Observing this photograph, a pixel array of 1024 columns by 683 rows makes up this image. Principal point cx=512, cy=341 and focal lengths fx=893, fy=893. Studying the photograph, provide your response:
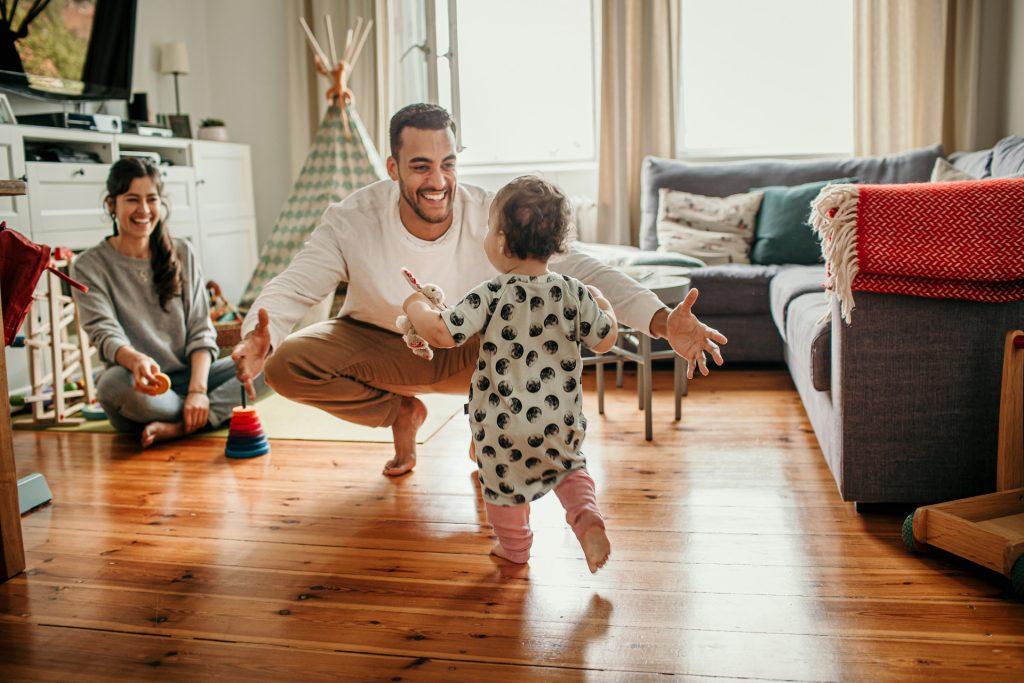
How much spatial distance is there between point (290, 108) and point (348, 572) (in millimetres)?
4067

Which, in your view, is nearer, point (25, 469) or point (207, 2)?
point (25, 469)

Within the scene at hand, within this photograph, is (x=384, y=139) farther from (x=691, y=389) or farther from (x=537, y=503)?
(x=537, y=503)

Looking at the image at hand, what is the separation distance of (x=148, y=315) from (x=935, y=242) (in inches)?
93.5

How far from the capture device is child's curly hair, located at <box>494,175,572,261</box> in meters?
1.69

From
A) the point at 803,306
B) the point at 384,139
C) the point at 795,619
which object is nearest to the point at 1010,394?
the point at 795,619

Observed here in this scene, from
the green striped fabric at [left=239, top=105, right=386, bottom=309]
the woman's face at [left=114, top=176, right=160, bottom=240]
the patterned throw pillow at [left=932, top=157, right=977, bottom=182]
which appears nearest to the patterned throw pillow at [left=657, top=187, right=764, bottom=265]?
the patterned throw pillow at [left=932, top=157, right=977, bottom=182]

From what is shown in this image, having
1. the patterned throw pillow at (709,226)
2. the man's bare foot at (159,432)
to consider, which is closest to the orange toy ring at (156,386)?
the man's bare foot at (159,432)

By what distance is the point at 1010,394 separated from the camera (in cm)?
184

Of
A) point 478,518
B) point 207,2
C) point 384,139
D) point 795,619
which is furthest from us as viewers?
point 207,2

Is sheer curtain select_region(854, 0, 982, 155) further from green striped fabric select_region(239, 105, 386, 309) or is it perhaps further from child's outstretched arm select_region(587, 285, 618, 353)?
child's outstretched arm select_region(587, 285, 618, 353)

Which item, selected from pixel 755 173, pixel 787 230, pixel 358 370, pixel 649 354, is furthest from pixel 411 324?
pixel 755 173

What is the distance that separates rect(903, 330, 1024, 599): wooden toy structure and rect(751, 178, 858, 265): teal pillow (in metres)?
2.07

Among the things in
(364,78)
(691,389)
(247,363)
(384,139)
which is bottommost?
(691,389)

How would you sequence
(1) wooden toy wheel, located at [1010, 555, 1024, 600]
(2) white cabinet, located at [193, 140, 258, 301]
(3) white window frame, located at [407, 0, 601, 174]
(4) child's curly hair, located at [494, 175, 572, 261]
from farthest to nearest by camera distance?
1. (2) white cabinet, located at [193, 140, 258, 301]
2. (3) white window frame, located at [407, 0, 601, 174]
3. (4) child's curly hair, located at [494, 175, 572, 261]
4. (1) wooden toy wheel, located at [1010, 555, 1024, 600]
